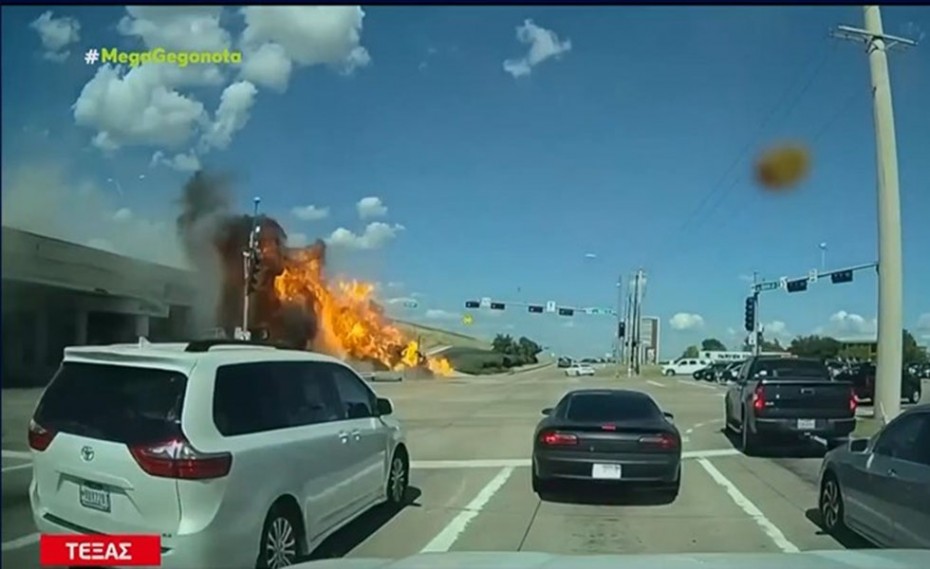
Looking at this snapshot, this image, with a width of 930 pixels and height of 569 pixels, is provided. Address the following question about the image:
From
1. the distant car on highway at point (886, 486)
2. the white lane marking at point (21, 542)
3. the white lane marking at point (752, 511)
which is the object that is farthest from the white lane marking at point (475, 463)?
the white lane marking at point (21, 542)

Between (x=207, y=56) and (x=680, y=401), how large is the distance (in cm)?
2254

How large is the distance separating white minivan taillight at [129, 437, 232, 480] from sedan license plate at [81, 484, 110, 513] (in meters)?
0.35

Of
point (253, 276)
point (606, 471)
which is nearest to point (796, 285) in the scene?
point (606, 471)

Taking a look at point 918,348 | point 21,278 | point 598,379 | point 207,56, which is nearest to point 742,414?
point 918,348

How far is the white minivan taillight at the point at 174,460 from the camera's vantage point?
622 centimetres

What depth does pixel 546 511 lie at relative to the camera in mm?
10422

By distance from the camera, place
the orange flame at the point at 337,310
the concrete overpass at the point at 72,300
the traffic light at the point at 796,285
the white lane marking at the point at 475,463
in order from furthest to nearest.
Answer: the traffic light at the point at 796,285 < the white lane marking at the point at 475,463 < the orange flame at the point at 337,310 < the concrete overpass at the point at 72,300

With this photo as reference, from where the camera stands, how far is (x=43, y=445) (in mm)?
6590

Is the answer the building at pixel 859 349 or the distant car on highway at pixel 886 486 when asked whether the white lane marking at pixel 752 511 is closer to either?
the distant car on highway at pixel 886 486

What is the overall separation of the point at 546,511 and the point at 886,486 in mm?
3507

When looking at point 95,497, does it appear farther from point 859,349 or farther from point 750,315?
point 859,349

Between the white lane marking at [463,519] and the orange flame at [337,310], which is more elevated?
the orange flame at [337,310]

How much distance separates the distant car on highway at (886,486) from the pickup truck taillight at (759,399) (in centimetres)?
673

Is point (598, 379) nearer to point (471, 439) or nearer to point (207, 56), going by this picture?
point (471, 439)
